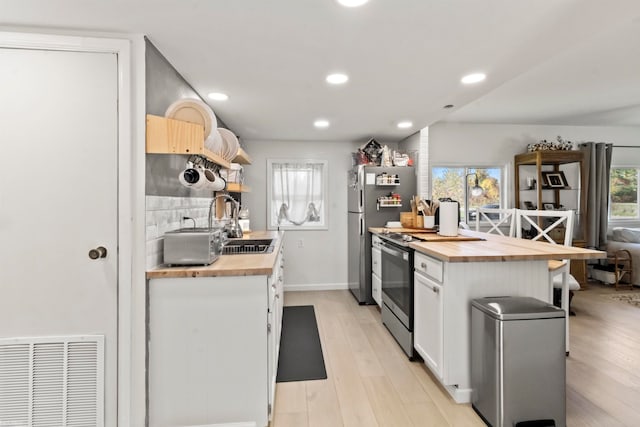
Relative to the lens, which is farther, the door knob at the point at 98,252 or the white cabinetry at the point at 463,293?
the white cabinetry at the point at 463,293

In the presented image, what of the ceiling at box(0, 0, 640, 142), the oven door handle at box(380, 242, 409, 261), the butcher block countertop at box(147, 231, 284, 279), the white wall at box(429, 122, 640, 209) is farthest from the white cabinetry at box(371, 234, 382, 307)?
the butcher block countertop at box(147, 231, 284, 279)

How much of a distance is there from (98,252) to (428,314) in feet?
6.84

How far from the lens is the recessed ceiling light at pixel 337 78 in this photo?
7.59 feet

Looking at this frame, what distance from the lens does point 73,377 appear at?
65.6 inches

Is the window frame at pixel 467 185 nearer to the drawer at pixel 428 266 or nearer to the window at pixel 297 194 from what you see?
the window at pixel 297 194

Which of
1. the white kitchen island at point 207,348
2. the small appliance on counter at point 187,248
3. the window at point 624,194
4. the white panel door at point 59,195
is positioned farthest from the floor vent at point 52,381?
the window at point 624,194

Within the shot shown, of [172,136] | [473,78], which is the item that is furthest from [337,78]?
[172,136]

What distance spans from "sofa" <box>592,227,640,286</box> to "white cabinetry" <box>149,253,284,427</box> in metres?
5.61

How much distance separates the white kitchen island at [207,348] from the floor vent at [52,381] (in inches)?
10.9

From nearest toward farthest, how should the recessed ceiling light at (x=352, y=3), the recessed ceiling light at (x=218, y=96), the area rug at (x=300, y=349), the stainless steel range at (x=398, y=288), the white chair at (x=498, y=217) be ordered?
the recessed ceiling light at (x=352, y=3)
the area rug at (x=300, y=349)
the stainless steel range at (x=398, y=288)
the recessed ceiling light at (x=218, y=96)
the white chair at (x=498, y=217)

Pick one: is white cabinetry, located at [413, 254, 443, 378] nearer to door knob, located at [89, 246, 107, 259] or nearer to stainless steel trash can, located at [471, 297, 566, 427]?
stainless steel trash can, located at [471, 297, 566, 427]

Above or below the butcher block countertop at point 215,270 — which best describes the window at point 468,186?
above

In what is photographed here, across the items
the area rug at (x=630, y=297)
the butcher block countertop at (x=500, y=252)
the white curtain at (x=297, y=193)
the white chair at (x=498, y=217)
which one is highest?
the white curtain at (x=297, y=193)

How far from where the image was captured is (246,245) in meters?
3.03
